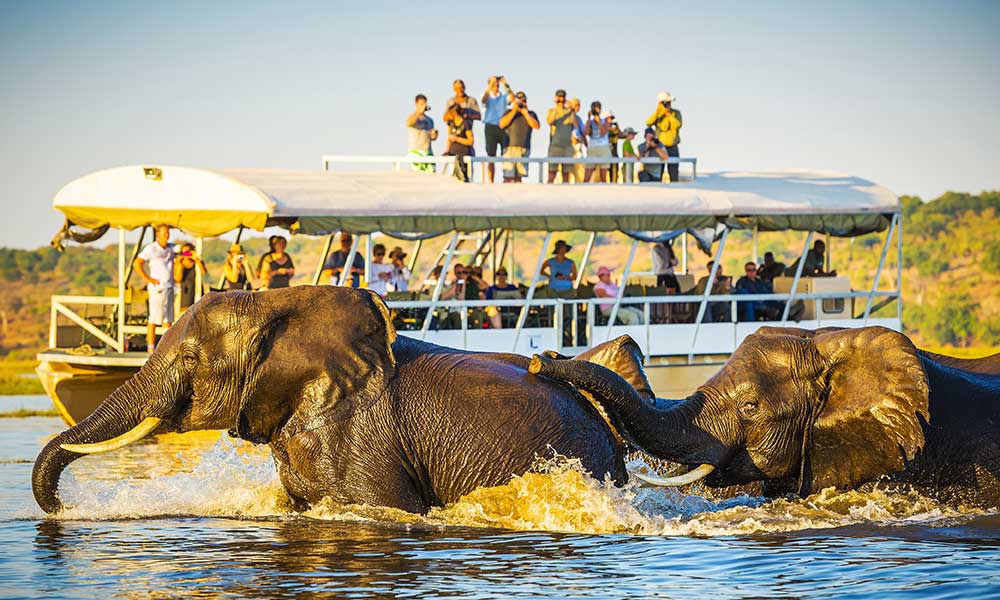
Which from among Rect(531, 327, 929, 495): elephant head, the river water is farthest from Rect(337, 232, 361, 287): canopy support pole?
Rect(531, 327, 929, 495): elephant head

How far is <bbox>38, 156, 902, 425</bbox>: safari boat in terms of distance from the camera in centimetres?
2027

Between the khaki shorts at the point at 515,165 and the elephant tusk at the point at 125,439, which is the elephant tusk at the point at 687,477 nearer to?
the elephant tusk at the point at 125,439

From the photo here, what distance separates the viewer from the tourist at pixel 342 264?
21188 mm

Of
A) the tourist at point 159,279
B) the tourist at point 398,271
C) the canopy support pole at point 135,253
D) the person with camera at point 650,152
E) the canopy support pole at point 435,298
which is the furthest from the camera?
the person with camera at point 650,152

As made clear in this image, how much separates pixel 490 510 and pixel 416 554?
3.54 ft

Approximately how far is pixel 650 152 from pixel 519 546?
1571cm

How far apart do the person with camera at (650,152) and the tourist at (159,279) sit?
288 inches

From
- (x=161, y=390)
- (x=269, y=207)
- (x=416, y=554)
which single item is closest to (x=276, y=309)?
(x=161, y=390)

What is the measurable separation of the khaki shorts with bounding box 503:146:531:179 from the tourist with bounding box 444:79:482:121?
68cm

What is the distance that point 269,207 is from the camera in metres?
19.5

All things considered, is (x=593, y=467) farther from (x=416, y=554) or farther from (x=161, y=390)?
(x=161, y=390)

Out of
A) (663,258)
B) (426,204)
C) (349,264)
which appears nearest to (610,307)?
(663,258)

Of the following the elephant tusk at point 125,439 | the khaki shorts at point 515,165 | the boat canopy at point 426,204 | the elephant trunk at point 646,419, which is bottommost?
the elephant tusk at point 125,439

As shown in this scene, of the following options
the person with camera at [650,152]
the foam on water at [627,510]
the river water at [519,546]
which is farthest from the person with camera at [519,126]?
the foam on water at [627,510]
